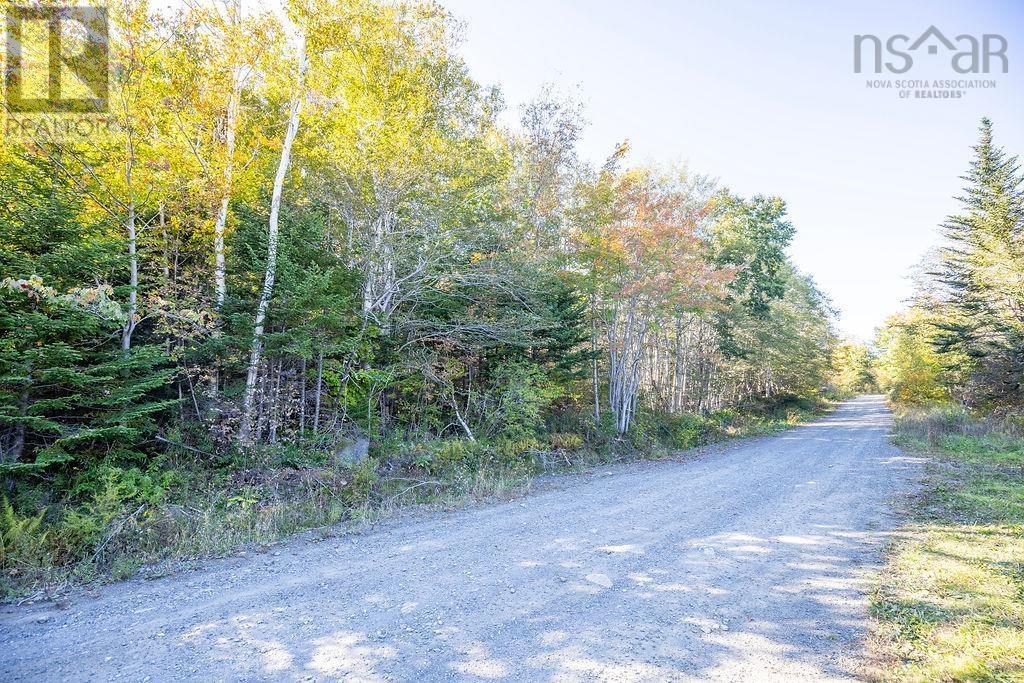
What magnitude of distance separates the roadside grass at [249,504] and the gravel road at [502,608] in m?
0.52

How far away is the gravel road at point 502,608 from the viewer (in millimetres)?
2801

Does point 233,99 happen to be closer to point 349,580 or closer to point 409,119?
point 409,119

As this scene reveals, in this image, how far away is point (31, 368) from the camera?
5203 millimetres

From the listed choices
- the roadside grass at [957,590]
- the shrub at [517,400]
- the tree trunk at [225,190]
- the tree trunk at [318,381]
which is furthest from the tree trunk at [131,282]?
the roadside grass at [957,590]

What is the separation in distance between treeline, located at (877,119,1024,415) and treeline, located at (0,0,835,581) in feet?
46.7

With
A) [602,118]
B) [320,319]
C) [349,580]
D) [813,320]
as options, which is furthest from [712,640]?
[813,320]

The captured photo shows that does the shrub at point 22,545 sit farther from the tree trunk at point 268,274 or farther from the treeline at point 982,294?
the treeline at point 982,294

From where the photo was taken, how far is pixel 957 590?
3.76 meters

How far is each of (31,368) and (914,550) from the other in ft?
32.8

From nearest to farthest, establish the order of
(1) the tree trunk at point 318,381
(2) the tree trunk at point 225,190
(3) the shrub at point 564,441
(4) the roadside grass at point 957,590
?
1. (4) the roadside grass at point 957,590
2. (2) the tree trunk at point 225,190
3. (1) the tree trunk at point 318,381
4. (3) the shrub at point 564,441

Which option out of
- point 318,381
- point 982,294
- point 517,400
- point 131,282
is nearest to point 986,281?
point 982,294

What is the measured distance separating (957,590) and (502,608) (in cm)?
380

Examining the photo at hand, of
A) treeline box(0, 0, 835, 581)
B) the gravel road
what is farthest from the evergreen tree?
the gravel road

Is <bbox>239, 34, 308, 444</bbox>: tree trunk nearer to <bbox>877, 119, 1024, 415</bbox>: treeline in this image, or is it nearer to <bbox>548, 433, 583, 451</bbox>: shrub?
<bbox>548, 433, 583, 451</bbox>: shrub
